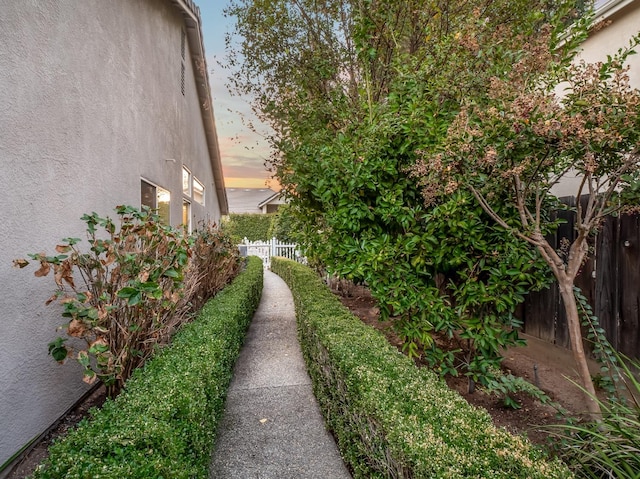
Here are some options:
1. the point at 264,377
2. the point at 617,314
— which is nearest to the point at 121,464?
the point at 264,377

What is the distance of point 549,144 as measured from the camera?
2404 mm

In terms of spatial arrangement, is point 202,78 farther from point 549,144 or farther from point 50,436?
point 549,144

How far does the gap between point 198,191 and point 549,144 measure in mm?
8745

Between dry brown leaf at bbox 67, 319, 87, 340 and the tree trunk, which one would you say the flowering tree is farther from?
dry brown leaf at bbox 67, 319, 87, 340

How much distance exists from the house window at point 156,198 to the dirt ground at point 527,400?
8.41ft

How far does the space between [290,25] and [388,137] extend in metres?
4.12

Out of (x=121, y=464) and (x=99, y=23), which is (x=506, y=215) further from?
(x=99, y=23)

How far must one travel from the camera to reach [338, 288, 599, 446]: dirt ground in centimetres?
310

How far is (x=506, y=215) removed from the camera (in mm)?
3172

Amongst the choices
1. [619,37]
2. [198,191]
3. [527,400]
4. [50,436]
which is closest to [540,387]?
[527,400]

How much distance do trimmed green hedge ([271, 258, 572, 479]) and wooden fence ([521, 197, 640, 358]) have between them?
81.8 inches

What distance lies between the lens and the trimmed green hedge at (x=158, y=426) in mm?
1562

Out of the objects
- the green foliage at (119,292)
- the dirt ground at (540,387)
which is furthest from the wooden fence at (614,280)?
the green foliage at (119,292)

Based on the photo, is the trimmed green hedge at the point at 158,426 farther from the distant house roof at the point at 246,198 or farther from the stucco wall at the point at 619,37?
the distant house roof at the point at 246,198
